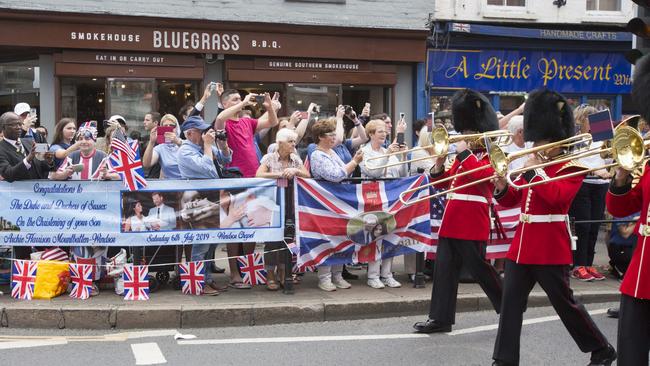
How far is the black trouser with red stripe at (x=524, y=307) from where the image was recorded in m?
5.56

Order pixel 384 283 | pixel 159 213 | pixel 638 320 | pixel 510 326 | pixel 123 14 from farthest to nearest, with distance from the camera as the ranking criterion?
pixel 123 14
pixel 384 283
pixel 159 213
pixel 510 326
pixel 638 320

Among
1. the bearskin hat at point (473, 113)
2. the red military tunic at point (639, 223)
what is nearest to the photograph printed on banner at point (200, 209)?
the bearskin hat at point (473, 113)

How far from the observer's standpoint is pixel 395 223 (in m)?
8.64

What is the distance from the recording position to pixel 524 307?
5594mm

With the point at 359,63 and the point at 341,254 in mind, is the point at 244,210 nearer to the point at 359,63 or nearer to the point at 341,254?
the point at 341,254

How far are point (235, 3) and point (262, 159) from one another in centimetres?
728

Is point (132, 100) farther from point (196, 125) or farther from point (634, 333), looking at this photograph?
point (634, 333)

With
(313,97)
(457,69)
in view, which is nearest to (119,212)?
(313,97)

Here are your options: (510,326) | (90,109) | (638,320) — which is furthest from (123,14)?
(638,320)

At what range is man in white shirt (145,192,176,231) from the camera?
319 inches

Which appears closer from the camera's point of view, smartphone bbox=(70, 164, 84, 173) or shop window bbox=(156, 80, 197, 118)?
smartphone bbox=(70, 164, 84, 173)

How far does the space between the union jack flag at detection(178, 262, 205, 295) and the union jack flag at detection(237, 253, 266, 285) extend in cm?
56

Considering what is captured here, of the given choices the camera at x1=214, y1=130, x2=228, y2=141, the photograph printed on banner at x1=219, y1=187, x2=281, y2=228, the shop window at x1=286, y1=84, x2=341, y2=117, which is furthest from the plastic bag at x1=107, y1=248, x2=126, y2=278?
the shop window at x1=286, y1=84, x2=341, y2=117

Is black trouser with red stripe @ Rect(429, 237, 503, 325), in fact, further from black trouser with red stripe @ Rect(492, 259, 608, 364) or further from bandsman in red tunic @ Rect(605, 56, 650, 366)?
bandsman in red tunic @ Rect(605, 56, 650, 366)
